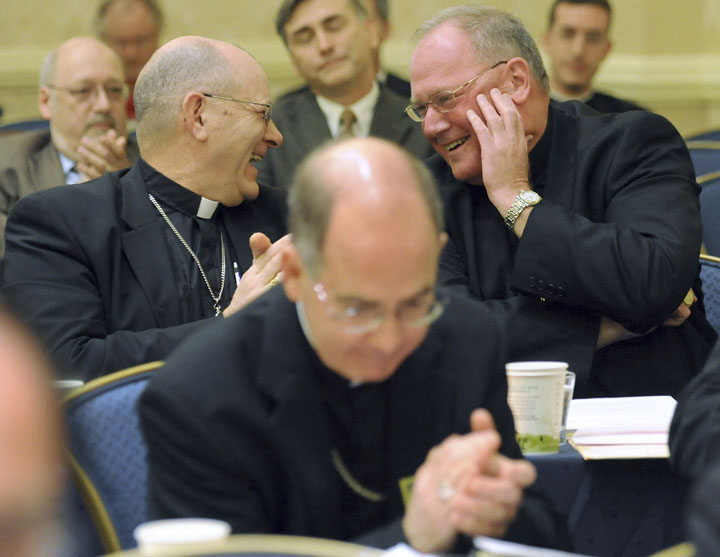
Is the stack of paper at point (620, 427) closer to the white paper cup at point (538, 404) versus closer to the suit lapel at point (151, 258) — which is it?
the white paper cup at point (538, 404)

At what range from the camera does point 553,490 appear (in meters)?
2.21

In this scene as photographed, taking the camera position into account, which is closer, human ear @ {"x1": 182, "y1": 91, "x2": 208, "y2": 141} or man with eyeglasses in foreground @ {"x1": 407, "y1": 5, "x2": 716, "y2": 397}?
man with eyeglasses in foreground @ {"x1": 407, "y1": 5, "x2": 716, "y2": 397}

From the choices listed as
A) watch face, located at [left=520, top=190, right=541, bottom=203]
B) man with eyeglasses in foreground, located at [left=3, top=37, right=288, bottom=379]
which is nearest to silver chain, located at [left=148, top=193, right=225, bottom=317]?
man with eyeglasses in foreground, located at [left=3, top=37, right=288, bottom=379]

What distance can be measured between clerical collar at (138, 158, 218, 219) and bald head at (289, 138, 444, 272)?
5.01 ft

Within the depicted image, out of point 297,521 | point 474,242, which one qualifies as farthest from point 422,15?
point 297,521

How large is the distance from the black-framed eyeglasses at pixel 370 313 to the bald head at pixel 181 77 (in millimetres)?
1727

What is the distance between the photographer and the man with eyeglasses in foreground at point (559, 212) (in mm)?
2902

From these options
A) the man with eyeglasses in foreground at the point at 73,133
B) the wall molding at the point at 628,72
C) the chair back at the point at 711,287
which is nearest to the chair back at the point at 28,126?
the man with eyeglasses in foreground at the point at 73,133

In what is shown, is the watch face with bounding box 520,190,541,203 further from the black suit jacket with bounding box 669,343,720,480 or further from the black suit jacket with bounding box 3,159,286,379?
the black suit jacket with bounding box 669,343,720,480

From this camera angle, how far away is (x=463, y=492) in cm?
164

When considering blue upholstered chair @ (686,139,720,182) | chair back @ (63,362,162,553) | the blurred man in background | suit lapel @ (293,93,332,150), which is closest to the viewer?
chair back @ (63,362,162,553)

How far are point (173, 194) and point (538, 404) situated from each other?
4.65ft

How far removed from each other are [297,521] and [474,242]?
1.49 metres

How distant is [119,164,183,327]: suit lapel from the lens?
124 inches
